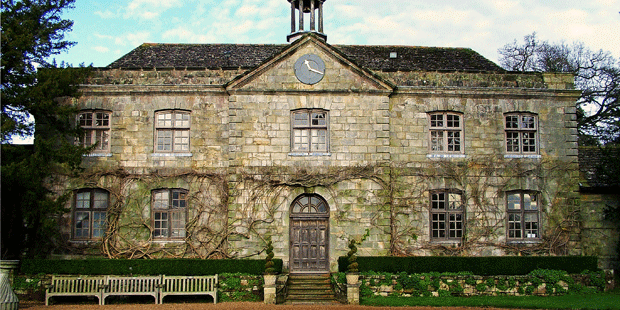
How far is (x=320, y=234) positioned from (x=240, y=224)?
2.73m

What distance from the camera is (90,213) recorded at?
67.3 feet

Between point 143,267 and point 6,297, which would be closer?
point 6,297

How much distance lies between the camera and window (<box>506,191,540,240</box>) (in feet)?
68.3

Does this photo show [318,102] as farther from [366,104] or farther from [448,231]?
[448,231]

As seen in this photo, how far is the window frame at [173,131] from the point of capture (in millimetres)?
20719

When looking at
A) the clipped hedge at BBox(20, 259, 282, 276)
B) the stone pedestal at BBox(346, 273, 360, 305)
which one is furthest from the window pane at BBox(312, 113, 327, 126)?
the stone pedestal at BBox(346, 273, 360, 305)

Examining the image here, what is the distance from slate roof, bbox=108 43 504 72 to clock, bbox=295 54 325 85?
2783 millimetres

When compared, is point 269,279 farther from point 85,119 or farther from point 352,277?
point 85,119

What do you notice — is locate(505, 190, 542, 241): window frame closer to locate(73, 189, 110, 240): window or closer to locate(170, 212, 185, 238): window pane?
locate(170, 212, 185, 238): window pane

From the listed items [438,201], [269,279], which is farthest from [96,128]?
[438,201]

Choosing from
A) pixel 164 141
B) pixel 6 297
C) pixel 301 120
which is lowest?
pixel 6 297

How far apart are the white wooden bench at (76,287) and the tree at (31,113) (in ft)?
6.01

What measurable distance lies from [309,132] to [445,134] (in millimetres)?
4946

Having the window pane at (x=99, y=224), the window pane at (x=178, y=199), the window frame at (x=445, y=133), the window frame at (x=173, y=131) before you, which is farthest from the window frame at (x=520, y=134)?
the window pane at (x=99, y=224)
